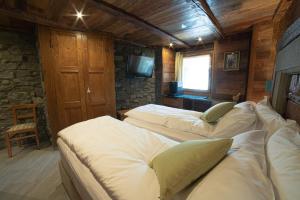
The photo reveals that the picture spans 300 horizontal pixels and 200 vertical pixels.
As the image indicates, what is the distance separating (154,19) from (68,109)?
232 centimetres

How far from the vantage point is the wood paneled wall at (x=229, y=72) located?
322cm

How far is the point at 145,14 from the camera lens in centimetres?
228

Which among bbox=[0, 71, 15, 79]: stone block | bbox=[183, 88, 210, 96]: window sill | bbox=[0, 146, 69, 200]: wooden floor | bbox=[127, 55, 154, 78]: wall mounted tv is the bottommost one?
bbox=[0, 146, 69, 200]: wooden floor

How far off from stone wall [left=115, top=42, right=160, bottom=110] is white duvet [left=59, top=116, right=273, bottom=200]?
238 centimetres

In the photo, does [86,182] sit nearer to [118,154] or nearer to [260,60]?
[118,154]

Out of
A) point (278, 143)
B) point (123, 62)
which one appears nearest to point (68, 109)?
point (123, 62)

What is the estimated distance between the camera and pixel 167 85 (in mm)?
4707

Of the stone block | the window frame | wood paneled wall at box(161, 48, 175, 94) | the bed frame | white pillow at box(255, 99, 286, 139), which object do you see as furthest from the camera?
wood paneled wall at box(161, 48, 175, 94)

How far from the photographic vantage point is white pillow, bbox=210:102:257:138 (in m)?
1.59

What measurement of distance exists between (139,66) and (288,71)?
3.18 metres

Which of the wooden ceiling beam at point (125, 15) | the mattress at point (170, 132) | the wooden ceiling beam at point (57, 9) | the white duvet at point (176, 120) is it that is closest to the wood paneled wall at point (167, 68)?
the wooden ceiling beam at point (125, 15)

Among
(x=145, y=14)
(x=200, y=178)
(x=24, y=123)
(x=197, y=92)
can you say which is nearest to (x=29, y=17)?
(x=145, y=14)

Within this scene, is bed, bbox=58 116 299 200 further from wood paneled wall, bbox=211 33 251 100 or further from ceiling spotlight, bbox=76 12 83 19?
wood paneled wall, bbox=211 33 251 100

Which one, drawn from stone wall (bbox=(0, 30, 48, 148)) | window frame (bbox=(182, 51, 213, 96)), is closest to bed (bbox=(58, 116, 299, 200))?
stone wall (bbox=(0, 30, 48, 148))
